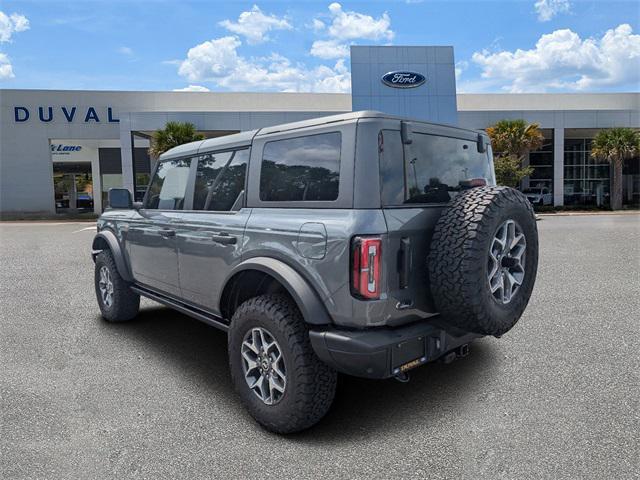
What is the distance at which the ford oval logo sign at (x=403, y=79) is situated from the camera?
1198 inches

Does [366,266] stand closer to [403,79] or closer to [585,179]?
[403,79]

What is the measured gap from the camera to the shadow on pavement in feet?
10.2

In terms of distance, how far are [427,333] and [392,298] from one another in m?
0.34

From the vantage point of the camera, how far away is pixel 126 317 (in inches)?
216

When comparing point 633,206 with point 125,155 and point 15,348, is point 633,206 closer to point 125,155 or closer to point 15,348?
point 125,155

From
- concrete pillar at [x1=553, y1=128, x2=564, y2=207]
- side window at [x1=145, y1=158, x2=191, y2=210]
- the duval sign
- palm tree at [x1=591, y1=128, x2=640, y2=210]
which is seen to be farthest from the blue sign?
palm tree at [x1=591, y1=128, x2=640, y2=210]

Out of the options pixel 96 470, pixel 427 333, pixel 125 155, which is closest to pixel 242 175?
pixel 427 333

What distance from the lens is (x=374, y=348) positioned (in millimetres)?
2646

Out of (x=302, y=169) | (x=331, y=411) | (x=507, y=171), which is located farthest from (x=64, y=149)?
(x=331, y=411)

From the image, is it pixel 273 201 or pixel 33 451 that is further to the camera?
pixel 273 201

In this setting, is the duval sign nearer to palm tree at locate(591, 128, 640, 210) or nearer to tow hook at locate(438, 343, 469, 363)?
palm tree at locate(591, 128, 640, 210)

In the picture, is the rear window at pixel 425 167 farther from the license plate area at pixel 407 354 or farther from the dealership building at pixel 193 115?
the dealership building at pixel 193 115

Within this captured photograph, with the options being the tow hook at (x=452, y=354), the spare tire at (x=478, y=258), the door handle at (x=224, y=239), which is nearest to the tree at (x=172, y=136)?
the door handle at (x=224, y=239)

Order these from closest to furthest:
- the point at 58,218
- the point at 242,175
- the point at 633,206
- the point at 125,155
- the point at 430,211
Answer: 1. the point at 430,211
2. the point at 242,175
3. the point at 125,155
4. the point at 58,218
5. the point at 633,206
